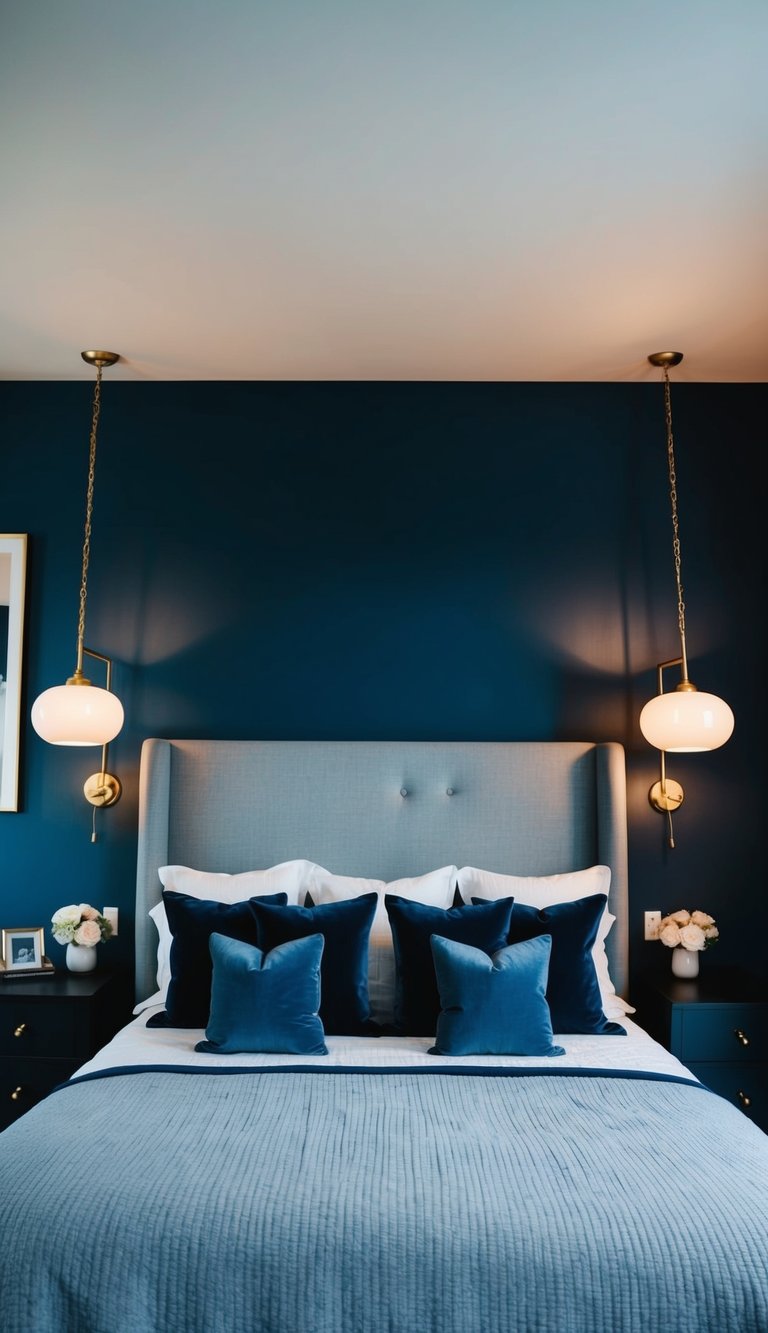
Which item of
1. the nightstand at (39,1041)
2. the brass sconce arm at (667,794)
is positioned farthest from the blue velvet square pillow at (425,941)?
the nightstand at (39,1041)

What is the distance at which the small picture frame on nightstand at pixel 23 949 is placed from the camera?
353 cm

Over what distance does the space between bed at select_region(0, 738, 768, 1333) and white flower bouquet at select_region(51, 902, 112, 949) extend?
18 centimetres

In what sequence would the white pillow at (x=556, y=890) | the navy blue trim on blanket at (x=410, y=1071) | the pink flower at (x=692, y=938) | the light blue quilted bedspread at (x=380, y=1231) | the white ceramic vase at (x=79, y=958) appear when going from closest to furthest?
1. the light blue quilted bedspread at (x=380, y=1231)
2. the navy blue trim on blanket at (x=410, y=1071)
3. the white pillow at (x=556, y=890)
4. the pink flower at (x=692, y=938)
5. the white ceramic vase at (x=79, y=958)

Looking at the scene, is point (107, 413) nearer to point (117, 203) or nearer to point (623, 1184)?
point (117, 203)

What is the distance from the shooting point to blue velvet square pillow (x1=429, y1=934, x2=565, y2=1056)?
277 cm

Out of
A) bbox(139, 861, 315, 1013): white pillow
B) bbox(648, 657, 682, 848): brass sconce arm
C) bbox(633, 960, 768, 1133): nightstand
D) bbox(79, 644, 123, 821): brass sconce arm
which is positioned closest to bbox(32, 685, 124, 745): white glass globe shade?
bbox(79, 644, 123, 821): brass sconce arm

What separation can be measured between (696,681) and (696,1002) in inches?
47.8

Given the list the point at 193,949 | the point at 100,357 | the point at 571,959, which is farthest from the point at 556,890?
the point at 100,357

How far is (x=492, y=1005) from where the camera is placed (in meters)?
2.78

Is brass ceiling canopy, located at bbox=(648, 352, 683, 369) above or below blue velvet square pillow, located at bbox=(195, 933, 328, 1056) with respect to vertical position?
above

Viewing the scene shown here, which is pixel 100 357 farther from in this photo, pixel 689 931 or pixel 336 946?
pixel 689 931

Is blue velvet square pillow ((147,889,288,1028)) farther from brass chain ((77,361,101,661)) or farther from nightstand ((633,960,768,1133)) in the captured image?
nightstand ((633,960,768,1133))

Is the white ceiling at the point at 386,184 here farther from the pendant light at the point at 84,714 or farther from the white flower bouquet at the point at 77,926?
the white flower bouquet at the point at 77,926

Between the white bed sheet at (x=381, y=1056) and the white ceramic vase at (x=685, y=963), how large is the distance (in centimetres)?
62
